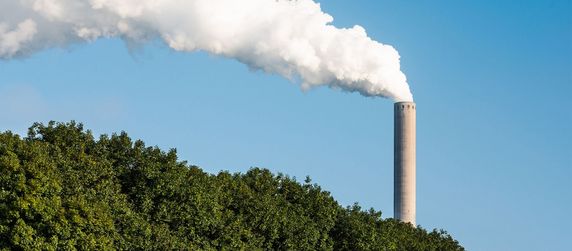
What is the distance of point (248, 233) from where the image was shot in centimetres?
5984

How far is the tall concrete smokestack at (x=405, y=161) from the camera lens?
116 metres

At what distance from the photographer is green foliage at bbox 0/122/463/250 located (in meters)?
46.4

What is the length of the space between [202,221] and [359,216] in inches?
753

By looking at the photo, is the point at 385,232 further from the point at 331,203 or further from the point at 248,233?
the point at 248,233

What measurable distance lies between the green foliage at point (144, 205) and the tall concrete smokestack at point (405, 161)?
41744 millimetres

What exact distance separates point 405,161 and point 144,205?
65.3 m

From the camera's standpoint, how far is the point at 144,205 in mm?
54062

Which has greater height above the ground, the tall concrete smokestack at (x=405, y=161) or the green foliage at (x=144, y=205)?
the tall concrete smokestack at (x=405, y=161)

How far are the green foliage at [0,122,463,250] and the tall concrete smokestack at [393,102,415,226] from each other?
41.7 m

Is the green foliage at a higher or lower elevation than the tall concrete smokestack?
lower

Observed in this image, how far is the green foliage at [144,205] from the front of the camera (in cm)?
4644

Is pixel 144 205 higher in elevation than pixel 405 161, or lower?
lower

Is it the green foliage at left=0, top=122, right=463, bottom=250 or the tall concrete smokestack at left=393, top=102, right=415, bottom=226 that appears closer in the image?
the green foliage at left=0, top=122, right=463, bottom=250

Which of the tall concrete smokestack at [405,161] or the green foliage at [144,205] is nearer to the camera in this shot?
the green foliage at [144,205]
